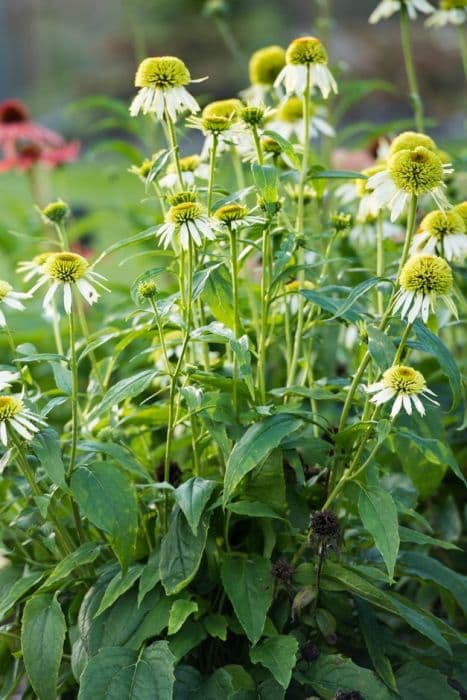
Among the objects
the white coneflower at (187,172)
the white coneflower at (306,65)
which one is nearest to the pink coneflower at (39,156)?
the white coneflower at (187,172)

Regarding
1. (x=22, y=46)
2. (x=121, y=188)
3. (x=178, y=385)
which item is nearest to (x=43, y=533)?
(x=178, y=385)

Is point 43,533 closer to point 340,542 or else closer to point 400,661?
point 340,542

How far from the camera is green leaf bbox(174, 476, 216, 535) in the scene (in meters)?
1.25

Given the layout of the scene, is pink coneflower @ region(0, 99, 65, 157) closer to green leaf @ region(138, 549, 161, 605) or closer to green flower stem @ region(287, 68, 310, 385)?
green flower stem @ region(287, 68, 310, 385)

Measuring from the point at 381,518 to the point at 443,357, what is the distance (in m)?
0.20

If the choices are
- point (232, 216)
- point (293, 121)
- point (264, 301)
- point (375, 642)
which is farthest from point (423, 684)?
point (293, 121)

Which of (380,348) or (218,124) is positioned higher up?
(218,124)

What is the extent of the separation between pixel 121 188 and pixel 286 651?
696 centimetres

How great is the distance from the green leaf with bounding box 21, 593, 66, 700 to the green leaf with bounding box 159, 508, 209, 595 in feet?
0.47

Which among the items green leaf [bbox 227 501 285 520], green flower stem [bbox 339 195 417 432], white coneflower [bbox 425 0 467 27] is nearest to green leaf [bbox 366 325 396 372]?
green flower stem [bbox 339 195 417 432]

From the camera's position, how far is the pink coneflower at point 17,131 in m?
2.93

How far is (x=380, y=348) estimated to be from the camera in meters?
1.22

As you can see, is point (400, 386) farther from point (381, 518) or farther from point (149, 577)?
point (149, 577)

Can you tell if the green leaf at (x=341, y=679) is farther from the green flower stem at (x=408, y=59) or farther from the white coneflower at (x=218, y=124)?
the green flower stem at (x=408, y=59)
